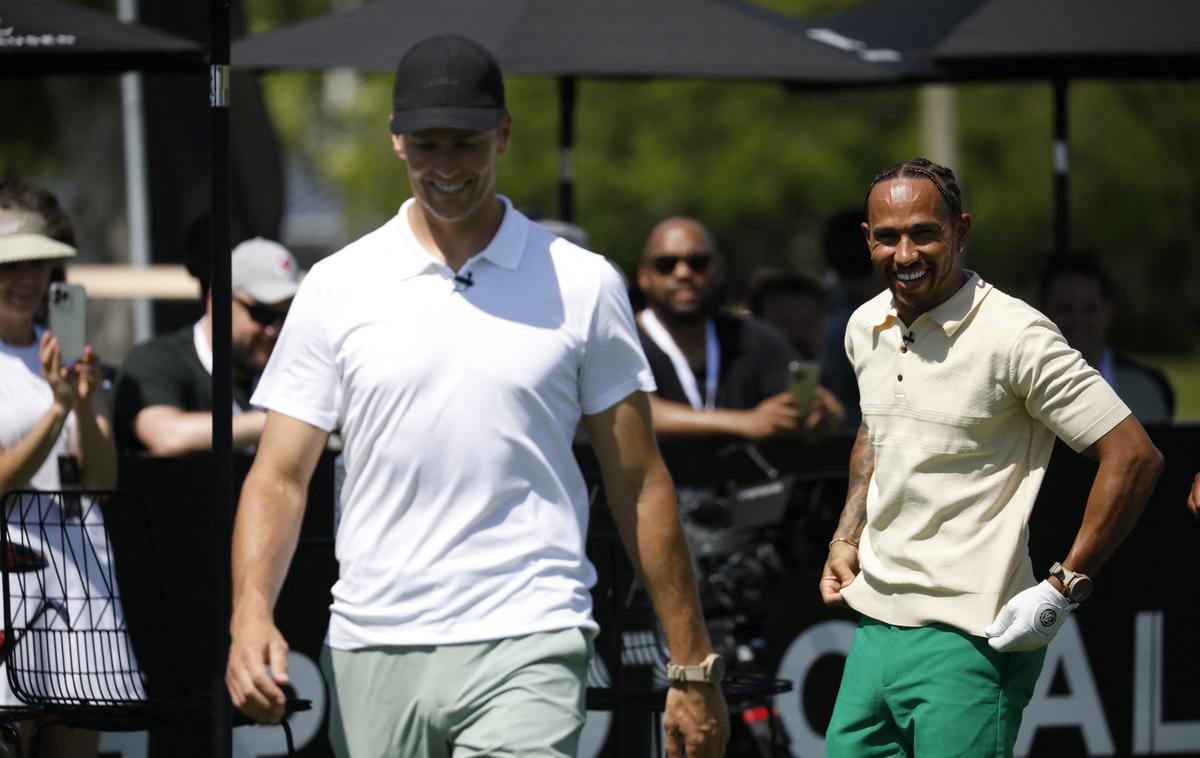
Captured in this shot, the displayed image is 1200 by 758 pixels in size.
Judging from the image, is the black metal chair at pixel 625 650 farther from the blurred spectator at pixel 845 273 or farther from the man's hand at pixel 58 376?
the blurred spectator at pixel 845 273

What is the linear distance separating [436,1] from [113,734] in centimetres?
305

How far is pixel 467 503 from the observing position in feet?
12.0

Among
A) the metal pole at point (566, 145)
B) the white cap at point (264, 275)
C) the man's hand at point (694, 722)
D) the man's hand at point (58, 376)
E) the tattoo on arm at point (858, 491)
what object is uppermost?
the metal pole at point (566, 145)

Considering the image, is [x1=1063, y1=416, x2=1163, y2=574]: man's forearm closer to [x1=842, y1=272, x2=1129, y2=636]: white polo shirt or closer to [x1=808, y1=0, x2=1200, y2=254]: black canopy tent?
[x1=842, y1=272, x2=1129, y2=636]: white polo shirt

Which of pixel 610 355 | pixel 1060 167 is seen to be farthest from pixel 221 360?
pixel 1060 167

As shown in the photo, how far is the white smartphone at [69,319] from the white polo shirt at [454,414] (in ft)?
5.60

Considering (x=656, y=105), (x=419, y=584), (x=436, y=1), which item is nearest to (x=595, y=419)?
(x=419, y=584)

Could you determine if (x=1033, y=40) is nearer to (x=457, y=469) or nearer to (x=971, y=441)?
(x=971, y=441)

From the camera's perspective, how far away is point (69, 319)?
538cm

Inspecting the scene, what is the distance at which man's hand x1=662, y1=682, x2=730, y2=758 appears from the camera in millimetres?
3863

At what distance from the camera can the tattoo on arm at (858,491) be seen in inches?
180

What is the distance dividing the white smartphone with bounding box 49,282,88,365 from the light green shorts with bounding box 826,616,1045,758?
2.50 metres

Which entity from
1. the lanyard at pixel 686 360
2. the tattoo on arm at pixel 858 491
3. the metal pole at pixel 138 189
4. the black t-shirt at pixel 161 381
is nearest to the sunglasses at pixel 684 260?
the lanyard at pixel 686 360

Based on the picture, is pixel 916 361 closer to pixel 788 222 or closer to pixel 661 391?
pixel 661 391
